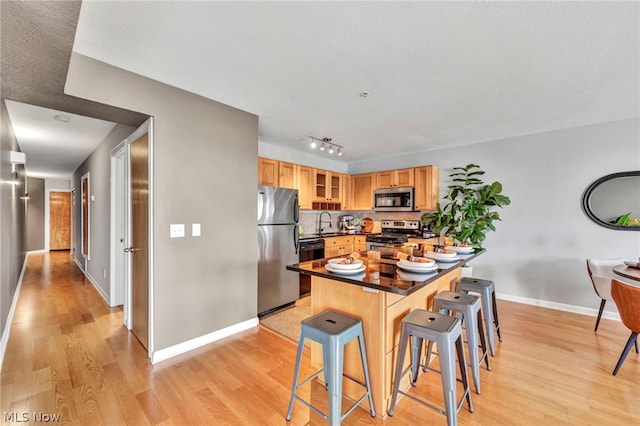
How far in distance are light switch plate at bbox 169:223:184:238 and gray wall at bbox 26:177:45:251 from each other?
9402 millimetres

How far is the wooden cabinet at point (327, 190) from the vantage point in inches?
204

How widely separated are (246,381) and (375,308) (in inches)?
49.0

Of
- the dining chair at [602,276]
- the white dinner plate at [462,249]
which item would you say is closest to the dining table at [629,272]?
the dining chair at [602,276]

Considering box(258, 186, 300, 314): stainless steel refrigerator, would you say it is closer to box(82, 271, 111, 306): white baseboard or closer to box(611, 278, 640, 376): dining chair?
box(82, 271, 111, 306): white baseboard

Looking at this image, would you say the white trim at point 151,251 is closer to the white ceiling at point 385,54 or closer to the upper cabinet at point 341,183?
the white ceiling at point 385,54

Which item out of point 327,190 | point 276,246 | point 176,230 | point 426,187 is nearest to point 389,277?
point 176,230

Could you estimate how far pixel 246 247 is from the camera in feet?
10.2

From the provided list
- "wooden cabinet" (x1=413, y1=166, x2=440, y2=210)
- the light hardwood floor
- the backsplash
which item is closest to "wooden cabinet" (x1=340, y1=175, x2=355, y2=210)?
the backsplash

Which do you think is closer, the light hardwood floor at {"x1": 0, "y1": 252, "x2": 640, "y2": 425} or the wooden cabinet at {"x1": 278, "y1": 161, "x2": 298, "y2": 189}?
the light hardwood floor at {"x1": 0, "y1": 252, "x2": 640, "y2": 425}

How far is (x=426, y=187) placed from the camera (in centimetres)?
477

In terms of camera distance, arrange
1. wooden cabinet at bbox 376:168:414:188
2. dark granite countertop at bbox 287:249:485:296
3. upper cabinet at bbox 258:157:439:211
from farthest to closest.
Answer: wooden cabinet at bbox 376:168:414:188, upper cabinet at bbox 258:157:439:211, dark granite countertop at bbox 287:249:485:296

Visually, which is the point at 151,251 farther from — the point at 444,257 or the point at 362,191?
the point at 362,191

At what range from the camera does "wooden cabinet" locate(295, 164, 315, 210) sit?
471cm

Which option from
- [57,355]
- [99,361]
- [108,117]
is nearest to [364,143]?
[108,117]
